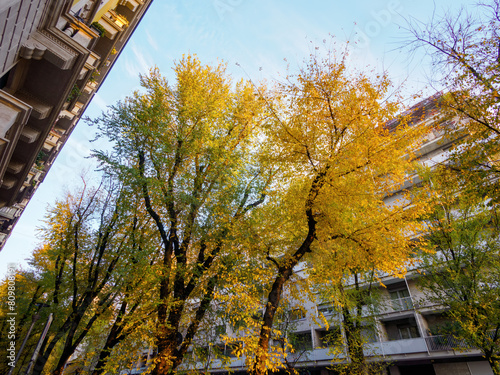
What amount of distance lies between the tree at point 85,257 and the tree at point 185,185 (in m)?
2.14

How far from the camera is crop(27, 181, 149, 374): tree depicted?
1059 centimetres

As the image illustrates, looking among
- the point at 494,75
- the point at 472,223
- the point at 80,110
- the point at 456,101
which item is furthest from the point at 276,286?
the point at 80,110

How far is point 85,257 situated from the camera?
12.0 metres

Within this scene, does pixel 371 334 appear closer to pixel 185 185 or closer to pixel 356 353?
pixel 356 353

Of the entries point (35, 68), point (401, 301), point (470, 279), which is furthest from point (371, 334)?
point (35, 68)

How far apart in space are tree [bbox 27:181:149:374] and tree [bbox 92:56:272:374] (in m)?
2.14

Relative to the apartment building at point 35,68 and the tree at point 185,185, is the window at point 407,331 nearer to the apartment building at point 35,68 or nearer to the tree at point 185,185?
the tree at point 185,185

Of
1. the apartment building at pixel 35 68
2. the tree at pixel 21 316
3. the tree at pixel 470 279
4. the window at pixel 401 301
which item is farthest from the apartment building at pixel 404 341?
the apartment building at pixel 35 68

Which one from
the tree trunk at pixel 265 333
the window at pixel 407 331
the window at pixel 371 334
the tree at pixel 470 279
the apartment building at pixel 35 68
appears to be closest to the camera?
the apartment building at pixel 35 68

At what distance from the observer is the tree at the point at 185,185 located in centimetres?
846

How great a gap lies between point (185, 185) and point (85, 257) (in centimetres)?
681

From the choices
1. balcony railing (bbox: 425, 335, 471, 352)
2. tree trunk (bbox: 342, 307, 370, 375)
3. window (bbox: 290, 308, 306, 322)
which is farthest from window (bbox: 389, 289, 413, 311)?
window (bbox: 290, 308, 306, 322)

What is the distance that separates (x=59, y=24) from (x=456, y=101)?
11.4 m

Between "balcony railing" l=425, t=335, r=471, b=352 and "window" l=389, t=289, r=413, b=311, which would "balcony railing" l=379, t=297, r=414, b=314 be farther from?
"balcony railing" l=425, t=335, r=471, b=352
